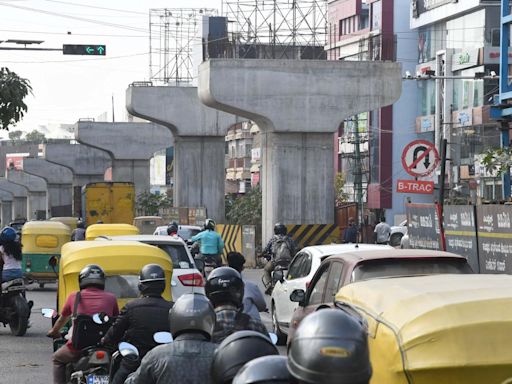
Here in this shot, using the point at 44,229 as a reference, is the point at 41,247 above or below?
below

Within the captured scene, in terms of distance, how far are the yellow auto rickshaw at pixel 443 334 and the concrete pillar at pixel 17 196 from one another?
141 m

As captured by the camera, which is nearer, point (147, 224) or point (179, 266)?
point (179, 266)

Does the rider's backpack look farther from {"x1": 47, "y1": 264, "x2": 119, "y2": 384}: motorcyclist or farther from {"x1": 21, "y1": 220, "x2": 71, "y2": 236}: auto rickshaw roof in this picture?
{"x1": 47, "y1": 264, "x2": 119, "y2": 384}: motorcyclist

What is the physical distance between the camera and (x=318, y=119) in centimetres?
3656

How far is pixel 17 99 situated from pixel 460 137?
52793 millimetres

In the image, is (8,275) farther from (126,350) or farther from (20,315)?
(126,350)

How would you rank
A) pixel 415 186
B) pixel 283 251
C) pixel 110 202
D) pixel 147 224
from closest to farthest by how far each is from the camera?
pixel 283 251, pixel 415 186, pixel 147 224, pixel 110 202

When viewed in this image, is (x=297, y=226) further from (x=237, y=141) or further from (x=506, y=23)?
(x=237, y=141)

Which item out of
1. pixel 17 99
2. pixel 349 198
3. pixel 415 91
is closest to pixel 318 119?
pixel 17 99

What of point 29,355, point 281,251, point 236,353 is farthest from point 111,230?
point 236,353

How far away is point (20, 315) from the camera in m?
18.3

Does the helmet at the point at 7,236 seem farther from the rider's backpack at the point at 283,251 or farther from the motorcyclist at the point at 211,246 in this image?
the motorcyclist at the point at 211,246

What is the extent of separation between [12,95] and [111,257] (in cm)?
1340

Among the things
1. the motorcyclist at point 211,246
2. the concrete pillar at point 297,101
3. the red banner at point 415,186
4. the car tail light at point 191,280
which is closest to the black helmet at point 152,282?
the car tail light at point 191,280
